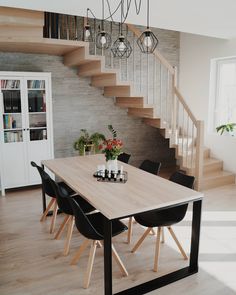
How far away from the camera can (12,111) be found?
4.54m

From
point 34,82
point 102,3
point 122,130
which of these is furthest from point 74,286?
point 122,130

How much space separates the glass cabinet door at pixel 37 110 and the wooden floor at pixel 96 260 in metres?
1.42

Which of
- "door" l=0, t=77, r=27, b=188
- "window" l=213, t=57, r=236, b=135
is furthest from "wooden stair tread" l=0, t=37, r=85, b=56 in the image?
"window" l=213, t=57, r=236, b=135

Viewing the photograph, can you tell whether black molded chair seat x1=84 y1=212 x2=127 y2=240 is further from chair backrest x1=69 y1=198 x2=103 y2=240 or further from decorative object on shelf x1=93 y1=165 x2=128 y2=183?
decorative object on shelf x1=93 y1=165 x2=128 y2=183

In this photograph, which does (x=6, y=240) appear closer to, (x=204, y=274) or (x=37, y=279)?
(x=37, y=279)

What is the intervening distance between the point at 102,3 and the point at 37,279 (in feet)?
9.66

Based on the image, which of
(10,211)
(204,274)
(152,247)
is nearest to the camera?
(204,274)

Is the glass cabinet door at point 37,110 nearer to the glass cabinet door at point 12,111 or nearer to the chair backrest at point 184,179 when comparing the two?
the glass cabinet door at point 12,111

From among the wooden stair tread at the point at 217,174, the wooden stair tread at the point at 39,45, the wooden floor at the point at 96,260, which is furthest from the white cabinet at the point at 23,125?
the wooden stair tread at the point at 217,174

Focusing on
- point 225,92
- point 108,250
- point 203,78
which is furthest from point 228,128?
Answer: point 108,250

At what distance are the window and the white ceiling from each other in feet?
3.48

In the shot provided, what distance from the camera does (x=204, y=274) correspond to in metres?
2.60

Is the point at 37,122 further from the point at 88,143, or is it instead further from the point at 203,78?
the point at 203,78

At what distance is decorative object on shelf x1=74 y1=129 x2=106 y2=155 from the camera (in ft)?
16.8
